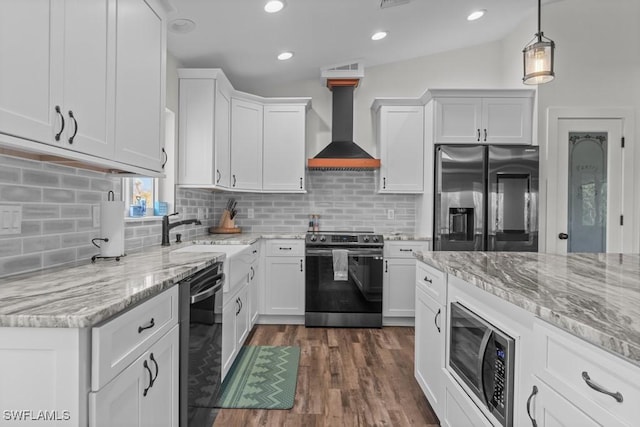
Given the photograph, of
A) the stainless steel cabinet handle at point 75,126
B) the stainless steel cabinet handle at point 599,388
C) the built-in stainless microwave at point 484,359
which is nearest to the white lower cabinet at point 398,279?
the built-in stainless microwave at point 484,359

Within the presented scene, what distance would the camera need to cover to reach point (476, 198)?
11.2 ft

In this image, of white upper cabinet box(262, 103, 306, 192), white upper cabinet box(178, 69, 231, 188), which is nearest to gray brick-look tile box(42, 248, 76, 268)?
white upper cabinet box(178, 69, 231, 188)

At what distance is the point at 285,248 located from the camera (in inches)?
141

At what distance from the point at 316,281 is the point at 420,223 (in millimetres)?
1379

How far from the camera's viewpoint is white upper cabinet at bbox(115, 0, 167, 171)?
1604mm

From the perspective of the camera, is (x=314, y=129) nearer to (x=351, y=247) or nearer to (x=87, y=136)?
(x=351, y=247)

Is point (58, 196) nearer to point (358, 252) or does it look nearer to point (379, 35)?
point (358, 252)

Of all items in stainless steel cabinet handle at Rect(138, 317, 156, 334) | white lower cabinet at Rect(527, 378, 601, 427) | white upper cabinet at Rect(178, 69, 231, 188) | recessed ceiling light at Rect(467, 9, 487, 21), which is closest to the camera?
white lower cabinet at Rect(527, 378, 601, 427)

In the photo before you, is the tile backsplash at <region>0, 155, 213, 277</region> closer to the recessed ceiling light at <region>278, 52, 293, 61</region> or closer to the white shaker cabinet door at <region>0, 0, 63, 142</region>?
the white shaker cabinet door at <region>0, 0, 63, 142</region>

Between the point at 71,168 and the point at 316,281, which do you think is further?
the point at 316,281

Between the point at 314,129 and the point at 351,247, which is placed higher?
the point at 314,129

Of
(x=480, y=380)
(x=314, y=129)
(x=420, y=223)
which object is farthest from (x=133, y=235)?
(x=420, y=223)

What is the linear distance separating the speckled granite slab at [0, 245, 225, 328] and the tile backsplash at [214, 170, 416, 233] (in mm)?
2403

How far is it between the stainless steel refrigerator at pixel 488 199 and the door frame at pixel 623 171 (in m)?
0.22
